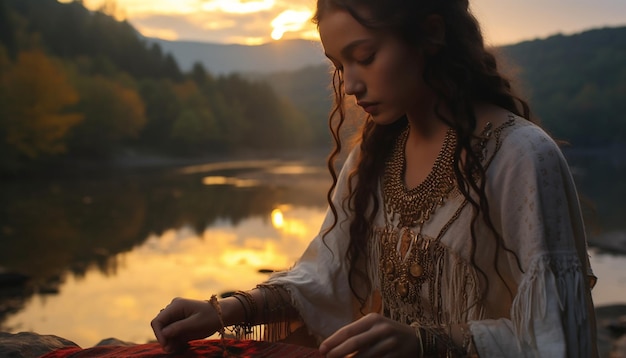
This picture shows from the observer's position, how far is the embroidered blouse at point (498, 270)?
1.52 m

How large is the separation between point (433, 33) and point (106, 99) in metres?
45.1

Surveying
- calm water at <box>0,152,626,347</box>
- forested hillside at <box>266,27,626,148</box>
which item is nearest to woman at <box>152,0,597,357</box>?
calm water at <box>0,152,626,347</box>

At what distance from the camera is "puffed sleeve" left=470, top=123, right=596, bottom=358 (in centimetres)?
150

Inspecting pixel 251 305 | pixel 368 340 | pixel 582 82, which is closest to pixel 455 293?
pixel 368 340

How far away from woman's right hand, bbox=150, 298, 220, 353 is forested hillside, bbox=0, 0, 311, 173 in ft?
107

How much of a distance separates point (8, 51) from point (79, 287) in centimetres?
3207

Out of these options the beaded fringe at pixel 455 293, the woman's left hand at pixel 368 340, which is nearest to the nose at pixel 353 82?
the beaded fringe at pixel 455 293

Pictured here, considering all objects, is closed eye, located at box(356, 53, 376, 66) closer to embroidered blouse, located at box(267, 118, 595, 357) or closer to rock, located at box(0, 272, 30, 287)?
embroidered blouse, located at box(267, 118, 595, 357)

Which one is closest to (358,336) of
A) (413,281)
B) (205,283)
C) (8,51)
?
(413,281)

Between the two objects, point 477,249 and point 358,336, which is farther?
point 477,249

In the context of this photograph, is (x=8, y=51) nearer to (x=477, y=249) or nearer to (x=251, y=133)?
(x=251, y=133)

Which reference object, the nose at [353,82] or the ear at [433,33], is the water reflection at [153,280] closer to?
the nose at [353,82]

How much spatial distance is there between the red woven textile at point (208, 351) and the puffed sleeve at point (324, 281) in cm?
29

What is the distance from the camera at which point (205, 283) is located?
12.2 m
